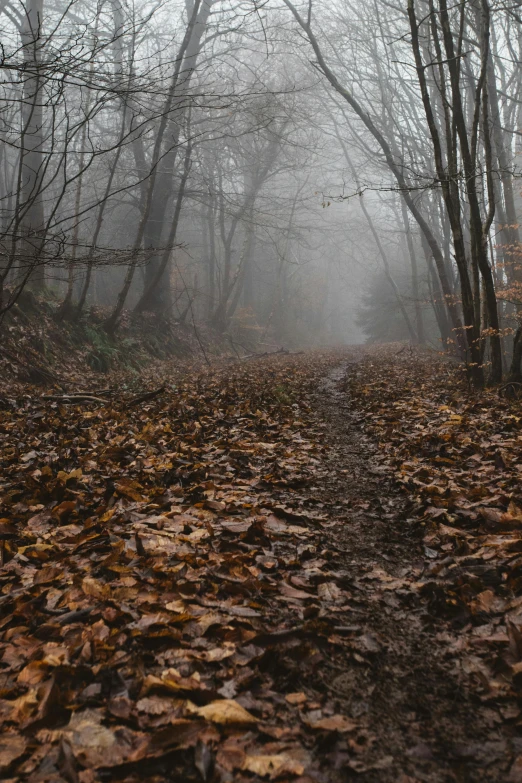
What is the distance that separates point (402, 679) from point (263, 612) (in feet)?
2.24

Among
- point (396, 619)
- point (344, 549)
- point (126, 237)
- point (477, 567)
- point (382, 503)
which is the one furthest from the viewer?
point (126, 237)

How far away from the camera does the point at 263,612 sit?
242cm

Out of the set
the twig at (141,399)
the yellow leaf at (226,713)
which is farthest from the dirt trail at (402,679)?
the twig at (141,399)

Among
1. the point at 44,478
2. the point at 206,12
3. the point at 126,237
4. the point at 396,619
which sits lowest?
the point at 396,619

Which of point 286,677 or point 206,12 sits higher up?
point 206,12

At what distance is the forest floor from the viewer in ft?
5.48

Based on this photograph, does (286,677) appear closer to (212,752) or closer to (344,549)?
(212,752)

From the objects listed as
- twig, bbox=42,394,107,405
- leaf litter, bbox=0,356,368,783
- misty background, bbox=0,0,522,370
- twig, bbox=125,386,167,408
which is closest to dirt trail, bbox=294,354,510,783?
leaf litter, bbox=0,356,368,783

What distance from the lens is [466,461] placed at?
438 cm

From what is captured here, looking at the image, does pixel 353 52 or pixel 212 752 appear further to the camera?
pixel 353 52

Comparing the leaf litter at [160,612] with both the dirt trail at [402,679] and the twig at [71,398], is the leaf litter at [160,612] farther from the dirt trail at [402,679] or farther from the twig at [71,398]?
the twig at [71,398]

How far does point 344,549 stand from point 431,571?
0.53 metres

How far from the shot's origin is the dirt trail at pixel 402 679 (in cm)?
163

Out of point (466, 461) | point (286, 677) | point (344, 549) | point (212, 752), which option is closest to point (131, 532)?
point (344, 549)
